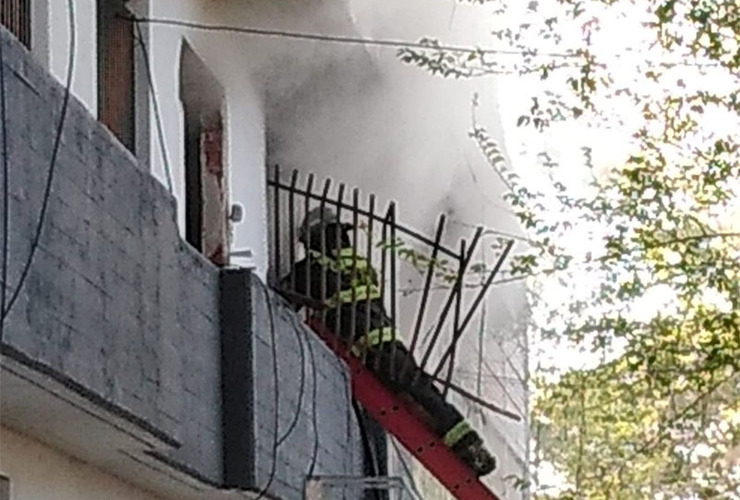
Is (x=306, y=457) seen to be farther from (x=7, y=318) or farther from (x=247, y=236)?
(x=7, y=318)

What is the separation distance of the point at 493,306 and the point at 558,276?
4015 mm

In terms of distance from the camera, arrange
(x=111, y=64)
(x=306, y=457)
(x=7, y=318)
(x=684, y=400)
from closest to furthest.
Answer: (x=7, y=318), (x=111, y=64), (x=306, y=457), (x=684, y=400)

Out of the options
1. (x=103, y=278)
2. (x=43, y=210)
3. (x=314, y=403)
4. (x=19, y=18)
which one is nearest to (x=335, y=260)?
(x=314, y=403)

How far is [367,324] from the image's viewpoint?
34.4ft

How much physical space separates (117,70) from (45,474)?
93.5 inches

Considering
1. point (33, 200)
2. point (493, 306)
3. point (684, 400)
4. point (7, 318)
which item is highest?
point (493, 306)

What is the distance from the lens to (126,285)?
5.97 m

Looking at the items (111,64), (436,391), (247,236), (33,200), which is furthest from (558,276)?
(33,200)

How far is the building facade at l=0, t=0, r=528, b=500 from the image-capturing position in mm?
5262

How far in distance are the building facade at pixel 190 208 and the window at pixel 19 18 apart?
0.01 metres

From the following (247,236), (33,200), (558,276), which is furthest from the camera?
(558,276)

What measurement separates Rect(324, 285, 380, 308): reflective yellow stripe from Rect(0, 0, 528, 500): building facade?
1.50 ft

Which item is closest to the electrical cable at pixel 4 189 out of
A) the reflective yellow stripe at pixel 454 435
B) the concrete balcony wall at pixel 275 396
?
the concrete balcony wall at pixel 275 396

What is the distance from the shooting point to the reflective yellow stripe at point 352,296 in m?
10.2
